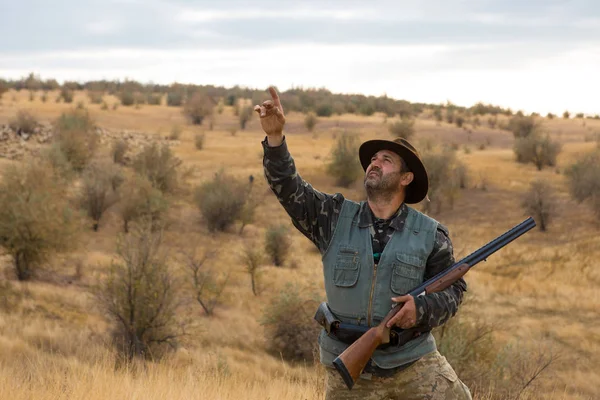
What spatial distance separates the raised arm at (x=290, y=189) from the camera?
3.60m

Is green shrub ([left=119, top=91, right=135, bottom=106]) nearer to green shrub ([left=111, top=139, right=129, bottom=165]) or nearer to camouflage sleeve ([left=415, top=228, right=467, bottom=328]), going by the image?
green shrub ([left=111, top=139, right=129, bottom=165])

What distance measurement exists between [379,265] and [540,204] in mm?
25349

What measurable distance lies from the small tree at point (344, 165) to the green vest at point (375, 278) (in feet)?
101

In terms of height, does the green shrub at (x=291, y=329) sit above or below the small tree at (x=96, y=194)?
below

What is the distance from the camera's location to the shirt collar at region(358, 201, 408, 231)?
3.63m

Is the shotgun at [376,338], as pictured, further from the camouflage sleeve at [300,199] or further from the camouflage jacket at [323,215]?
the camouflage sleeve at [300,199]

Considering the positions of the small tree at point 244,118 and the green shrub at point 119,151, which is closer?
the green shrub at point 119,151

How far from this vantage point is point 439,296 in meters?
3.45

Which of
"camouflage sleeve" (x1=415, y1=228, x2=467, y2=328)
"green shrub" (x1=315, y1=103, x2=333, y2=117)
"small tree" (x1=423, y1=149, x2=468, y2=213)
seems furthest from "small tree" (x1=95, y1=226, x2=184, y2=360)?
"green shrub" (x1=315, y1=103, x2=333, y2=117)

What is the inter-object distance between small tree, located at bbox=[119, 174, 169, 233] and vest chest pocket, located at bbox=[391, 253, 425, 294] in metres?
22.5

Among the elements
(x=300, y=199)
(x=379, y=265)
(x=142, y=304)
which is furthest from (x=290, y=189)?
(x=142, y=304)

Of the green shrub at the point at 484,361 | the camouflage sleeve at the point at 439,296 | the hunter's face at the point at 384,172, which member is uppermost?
the hunter's face at the point at 384,172

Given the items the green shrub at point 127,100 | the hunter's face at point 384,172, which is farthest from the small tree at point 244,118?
the hunter's face at point 384,172

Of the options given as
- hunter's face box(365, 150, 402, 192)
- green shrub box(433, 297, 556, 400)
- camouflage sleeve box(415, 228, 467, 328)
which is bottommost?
green shrub box(433, 297, 556, 400)
